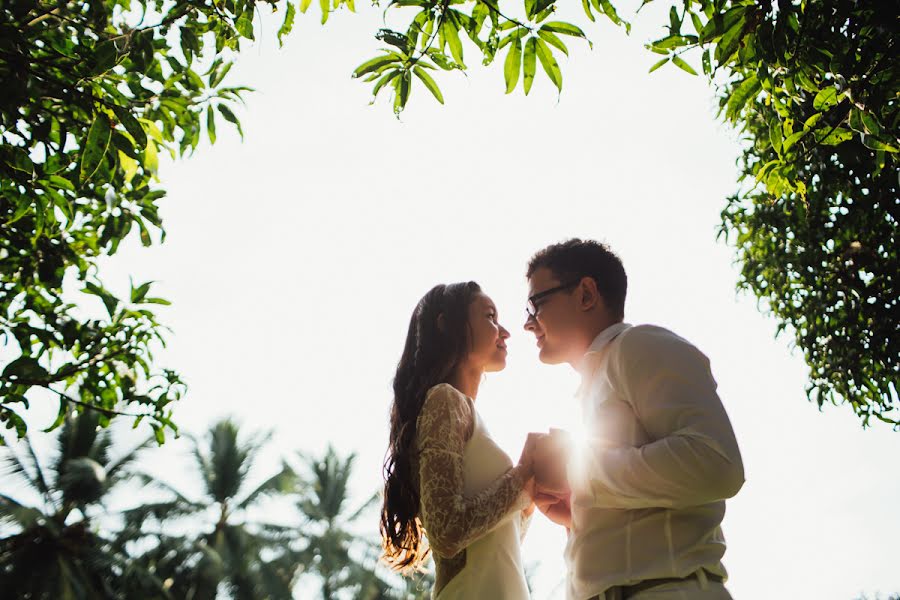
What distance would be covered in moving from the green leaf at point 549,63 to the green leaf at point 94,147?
1.19m

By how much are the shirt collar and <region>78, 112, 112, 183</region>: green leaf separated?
1.55 m

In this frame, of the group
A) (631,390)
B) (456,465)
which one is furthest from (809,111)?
(456,465)

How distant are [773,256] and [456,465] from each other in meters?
5.22

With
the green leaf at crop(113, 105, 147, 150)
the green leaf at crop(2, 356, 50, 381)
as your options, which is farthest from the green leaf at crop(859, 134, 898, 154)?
the green leaf at crop(2, 356, 50, 381)

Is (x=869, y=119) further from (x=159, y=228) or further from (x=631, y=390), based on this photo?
(x=159, y=228)

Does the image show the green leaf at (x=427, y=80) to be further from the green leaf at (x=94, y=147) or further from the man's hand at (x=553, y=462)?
the man's hand at (x=553, y=462)

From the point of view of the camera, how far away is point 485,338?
10.7 ft

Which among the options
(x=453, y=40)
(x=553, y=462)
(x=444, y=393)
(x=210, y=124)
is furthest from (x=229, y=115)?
(x=553, y=462)

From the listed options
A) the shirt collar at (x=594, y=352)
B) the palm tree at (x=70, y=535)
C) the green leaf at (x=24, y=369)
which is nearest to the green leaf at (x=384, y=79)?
the shirt collar at (x=594, y=352)

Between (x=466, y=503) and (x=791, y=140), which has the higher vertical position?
(x=791, y=140)

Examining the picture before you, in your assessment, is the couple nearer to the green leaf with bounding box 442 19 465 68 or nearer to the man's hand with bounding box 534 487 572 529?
the man's hand with bounding box 534 487 572 529

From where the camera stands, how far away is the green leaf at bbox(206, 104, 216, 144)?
302 cm

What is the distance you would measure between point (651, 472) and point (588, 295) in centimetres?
90

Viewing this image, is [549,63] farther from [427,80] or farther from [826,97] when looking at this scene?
[826,97]
